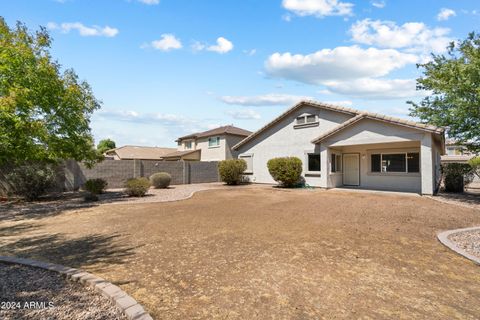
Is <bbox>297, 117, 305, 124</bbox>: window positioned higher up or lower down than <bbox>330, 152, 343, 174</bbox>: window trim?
higher up

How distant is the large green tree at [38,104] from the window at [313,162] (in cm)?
1419

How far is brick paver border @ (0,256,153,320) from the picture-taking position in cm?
326

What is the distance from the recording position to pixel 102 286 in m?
3.87

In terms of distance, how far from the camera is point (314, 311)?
3441mm

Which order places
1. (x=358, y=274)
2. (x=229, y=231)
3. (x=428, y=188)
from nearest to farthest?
(x=358, y=274) → (x=229, y=231) → (x=428, y=188)

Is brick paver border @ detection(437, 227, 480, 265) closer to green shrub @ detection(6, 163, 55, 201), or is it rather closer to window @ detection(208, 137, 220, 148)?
green shrub @ detection(6, 163, 55, 201)

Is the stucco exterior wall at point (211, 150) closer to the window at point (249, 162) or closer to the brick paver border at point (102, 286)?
the window at point (249, 162)

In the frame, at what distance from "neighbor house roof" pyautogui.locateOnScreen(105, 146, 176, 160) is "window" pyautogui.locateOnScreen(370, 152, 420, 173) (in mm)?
30747

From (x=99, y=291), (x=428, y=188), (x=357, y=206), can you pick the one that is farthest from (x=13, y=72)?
(x=428, y=188)

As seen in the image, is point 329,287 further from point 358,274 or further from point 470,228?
point 470,228

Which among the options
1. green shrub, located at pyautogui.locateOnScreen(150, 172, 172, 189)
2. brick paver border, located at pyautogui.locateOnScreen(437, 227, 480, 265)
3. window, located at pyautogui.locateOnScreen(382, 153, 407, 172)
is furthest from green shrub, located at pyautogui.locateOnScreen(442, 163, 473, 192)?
green shrub, located at pyautogui.locateOnScreen(150, 172, 172, 189)

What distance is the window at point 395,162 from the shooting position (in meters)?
15.8

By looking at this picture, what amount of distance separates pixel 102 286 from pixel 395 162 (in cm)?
1744

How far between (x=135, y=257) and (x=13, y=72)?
11.3 metres
